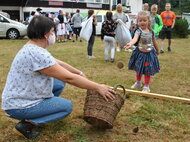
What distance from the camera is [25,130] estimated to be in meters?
2.72

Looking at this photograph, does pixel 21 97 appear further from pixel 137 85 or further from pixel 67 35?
pixel 67 35

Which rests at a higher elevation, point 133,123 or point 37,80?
point 37,80

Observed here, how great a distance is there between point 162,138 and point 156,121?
1.42 ft

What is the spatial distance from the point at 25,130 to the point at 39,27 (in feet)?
3.53

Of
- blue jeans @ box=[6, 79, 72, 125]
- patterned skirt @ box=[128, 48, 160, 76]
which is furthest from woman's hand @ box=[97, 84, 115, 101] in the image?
patterned skirt @ box=[128, 48, 160, 76]

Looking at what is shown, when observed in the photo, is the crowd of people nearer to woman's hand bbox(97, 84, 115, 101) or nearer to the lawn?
woman's hand bbox(97, 84, 115, 101)

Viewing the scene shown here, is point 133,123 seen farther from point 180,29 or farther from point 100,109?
point 180,29

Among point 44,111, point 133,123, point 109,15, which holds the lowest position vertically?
point 133,123

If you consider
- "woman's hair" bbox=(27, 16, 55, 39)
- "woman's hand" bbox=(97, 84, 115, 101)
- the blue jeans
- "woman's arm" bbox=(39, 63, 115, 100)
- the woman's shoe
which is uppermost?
"woman's hair" bbox=(27, 16, 55, 39)

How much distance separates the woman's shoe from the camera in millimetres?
2717

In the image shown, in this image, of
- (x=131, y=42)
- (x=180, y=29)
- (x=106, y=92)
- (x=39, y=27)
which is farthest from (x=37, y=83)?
(x=180, y=29)

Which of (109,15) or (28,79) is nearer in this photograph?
(28,79)

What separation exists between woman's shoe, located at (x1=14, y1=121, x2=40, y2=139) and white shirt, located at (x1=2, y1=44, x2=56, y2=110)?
10.1 inches

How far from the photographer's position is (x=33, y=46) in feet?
8.16
